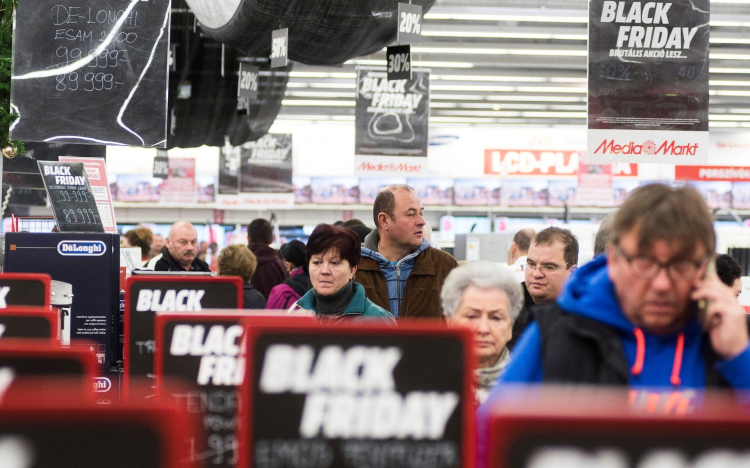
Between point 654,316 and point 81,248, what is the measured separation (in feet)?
13.7

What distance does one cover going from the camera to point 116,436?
1.15 metres

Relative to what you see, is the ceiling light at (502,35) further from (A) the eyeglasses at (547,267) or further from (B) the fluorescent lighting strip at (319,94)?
(A) the eyeglasses at (547,267)

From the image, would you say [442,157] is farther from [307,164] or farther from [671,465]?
[671,465]

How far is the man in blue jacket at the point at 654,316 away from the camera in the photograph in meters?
1.71

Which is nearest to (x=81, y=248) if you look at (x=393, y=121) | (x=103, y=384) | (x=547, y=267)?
(x=103, y=384)

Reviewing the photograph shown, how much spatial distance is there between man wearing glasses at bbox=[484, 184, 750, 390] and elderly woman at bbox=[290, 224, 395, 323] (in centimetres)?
221

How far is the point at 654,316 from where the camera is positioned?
68.8 inches

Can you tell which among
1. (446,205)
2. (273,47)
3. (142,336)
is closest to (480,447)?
(142,336)

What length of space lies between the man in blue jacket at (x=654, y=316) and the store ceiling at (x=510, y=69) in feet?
36.9

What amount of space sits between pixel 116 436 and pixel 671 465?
0.66 metres

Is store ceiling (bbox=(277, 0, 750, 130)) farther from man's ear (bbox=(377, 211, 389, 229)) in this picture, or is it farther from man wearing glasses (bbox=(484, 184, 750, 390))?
man wearing glasses (bbox=(484, 184, 750, 390))

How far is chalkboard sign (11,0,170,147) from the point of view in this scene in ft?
17.7

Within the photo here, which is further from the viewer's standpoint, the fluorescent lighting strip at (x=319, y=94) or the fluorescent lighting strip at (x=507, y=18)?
the fluorescent lighting strip at (x=319, y=94)

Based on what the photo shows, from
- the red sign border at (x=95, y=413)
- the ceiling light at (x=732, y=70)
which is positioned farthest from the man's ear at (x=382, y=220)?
the ceiling light at (x=732, y=70)
